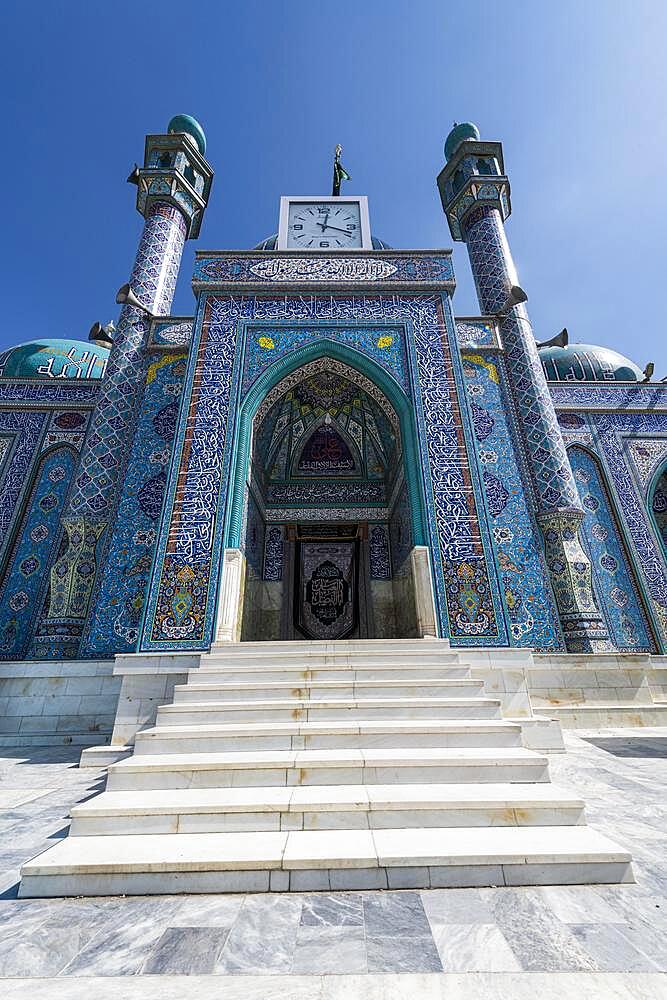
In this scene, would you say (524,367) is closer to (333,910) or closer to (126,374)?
(126,374)

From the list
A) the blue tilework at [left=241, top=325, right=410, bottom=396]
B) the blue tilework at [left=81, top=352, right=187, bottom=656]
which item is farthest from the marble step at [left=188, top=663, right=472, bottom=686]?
the blue tilework at [left=241, top=325, right=410, bottom=396]

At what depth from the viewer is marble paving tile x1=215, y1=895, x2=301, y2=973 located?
130cm

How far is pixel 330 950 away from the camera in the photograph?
4.50 ft

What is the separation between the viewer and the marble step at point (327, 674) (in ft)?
13.1

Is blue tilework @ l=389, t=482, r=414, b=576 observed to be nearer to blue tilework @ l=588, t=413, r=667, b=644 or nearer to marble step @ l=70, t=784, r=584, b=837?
blue tilework @ l=588, t=413, r=667, b=644

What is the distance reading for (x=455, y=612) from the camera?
5.14m

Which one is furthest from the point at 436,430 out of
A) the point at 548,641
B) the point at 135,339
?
the point at 135,339

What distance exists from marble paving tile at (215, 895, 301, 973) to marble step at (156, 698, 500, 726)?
1683mm

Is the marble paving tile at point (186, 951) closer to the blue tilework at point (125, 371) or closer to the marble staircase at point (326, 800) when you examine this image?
the marble staircase at point (326, 800)

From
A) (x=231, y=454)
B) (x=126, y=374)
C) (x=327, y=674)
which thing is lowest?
(x=327, y=674)

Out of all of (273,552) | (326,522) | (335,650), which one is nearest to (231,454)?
(335,650)

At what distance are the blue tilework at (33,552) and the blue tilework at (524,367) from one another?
744 centimetres

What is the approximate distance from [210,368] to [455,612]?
4.45m

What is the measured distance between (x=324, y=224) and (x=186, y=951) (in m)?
9.31
